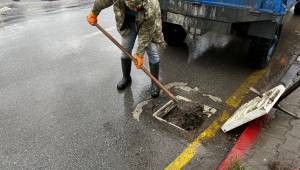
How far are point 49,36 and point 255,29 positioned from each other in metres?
4.16

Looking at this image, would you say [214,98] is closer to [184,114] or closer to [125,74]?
[184,114]

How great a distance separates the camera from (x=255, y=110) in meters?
3.45

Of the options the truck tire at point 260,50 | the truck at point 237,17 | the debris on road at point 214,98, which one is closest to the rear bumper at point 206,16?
the truck at point 237,17

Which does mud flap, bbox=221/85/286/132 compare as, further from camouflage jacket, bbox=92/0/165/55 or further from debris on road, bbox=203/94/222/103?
camouflage jacket, bbox=92/0/165/55

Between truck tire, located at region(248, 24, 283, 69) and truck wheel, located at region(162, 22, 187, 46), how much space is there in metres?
1.47

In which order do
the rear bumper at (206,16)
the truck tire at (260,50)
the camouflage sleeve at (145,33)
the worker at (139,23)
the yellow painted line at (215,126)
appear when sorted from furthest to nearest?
the truck tire at (260,50) → the rear bumper at (206,16) → the camouflage sleeve at (145,33) → the worker at (139,23) → the yellow painted line at (215,126)

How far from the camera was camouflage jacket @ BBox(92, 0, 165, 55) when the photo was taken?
3.77m

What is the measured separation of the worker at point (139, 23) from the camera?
3758 mm

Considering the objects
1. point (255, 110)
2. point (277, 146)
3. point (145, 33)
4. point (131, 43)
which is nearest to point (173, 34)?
point (131, 43)

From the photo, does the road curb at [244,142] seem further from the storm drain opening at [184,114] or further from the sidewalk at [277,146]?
the storm drain opening at [184,114]

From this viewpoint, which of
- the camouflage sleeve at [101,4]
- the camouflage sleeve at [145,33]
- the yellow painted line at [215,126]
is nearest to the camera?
the yellow painted line at [215,126]

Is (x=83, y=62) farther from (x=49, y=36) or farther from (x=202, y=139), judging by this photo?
(x=202, y=139)

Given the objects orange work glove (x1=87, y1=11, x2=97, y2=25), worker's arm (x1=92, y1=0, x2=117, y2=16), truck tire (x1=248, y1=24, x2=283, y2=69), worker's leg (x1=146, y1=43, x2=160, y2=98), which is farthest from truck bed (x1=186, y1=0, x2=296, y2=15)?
orange work glove (x1=87, y1=11, x2=97, y2=25)

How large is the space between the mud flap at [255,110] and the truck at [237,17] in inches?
54.7
